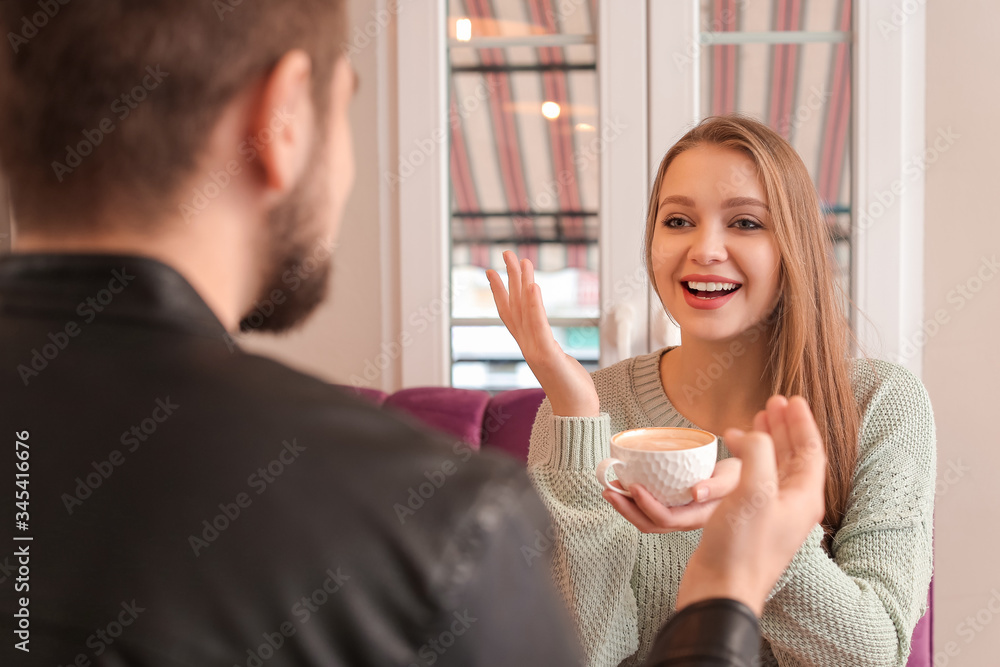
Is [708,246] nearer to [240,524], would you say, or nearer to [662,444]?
[662,444]

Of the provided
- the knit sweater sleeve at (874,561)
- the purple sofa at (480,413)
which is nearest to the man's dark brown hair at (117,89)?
the knit sweater sleeve at (874,561)

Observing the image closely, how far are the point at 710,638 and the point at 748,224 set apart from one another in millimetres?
953

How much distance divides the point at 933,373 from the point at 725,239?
95 cm

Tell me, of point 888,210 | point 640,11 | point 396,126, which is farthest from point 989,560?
point 396,126

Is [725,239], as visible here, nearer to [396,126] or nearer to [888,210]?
[888,210]

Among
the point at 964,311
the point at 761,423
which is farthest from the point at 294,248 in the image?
the point at 964,311

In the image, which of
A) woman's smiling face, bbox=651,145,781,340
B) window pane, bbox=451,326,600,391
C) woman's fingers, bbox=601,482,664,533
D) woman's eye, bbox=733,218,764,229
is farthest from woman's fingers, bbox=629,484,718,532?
window pane, bbox=451,326,600,391

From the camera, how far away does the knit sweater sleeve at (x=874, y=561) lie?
1.10 m

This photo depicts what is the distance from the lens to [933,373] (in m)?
2.00

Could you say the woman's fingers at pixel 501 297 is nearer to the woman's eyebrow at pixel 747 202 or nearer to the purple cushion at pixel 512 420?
the woman's eyebrow at pixel 747 202

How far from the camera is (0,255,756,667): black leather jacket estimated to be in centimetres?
40

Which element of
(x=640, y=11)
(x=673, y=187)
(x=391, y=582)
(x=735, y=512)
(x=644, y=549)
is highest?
(x=640, y=11)

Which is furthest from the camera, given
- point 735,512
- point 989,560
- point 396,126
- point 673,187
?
point 396,126

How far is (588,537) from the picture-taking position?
122cm
